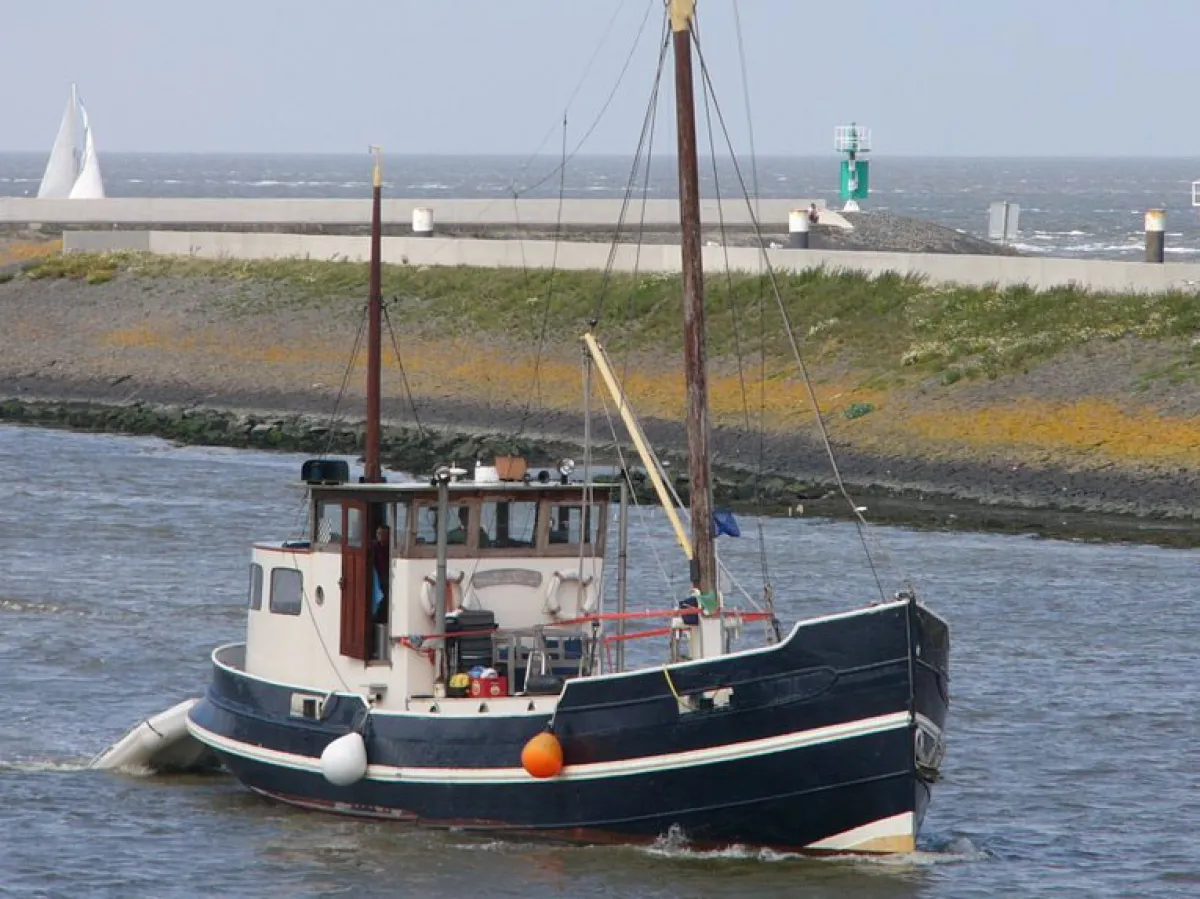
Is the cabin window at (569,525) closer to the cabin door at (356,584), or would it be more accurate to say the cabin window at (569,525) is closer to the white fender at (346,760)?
the cabin door at (356,584)

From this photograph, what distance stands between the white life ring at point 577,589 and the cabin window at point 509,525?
1.32 ft

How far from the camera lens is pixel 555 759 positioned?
2158cm

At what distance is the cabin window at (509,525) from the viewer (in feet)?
78.5

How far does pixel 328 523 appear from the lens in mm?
24281

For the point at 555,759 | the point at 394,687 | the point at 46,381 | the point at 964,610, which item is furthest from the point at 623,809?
the point at 46,381

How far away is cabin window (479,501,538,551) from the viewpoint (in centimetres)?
2394

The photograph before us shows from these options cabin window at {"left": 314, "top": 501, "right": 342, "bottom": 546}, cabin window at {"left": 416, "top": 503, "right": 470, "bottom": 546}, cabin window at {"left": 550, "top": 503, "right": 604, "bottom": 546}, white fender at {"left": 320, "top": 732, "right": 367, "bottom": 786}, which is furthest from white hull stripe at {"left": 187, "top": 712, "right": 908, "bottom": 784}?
cabin window at {"left": 550, "top": 503, "right": 604, "bottom": 546}

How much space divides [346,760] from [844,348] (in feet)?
109

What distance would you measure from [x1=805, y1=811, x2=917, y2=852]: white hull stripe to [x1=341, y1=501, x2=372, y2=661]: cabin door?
4.82 m

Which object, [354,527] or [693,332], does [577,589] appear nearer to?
[354,527]

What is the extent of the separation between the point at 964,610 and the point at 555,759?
546 inches

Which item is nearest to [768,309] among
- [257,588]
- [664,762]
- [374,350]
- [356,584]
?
[374,350]

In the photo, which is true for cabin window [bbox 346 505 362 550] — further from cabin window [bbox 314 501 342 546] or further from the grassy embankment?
the grassy embankment

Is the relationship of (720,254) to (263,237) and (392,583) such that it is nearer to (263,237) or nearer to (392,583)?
(263,237)
